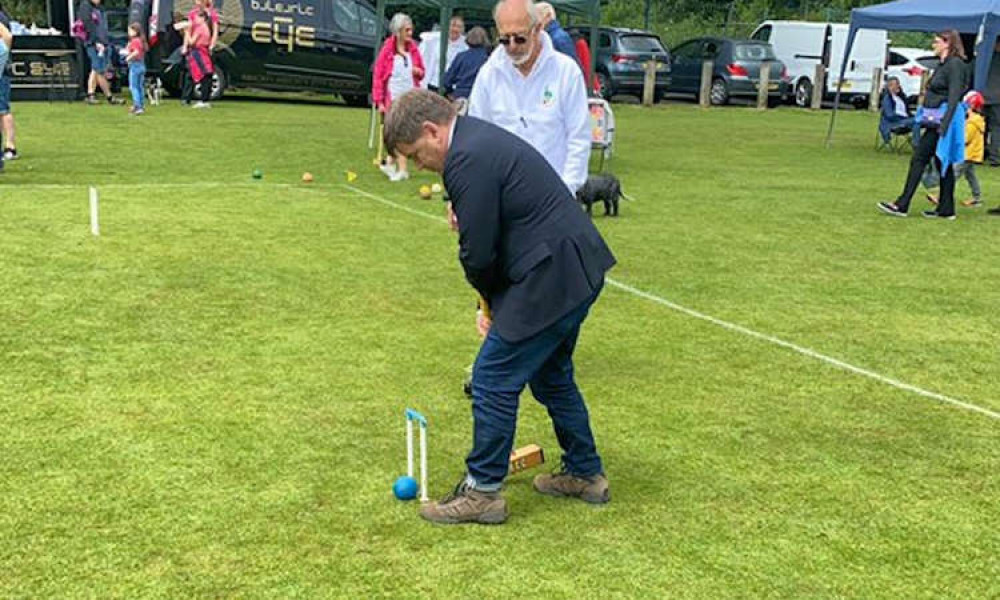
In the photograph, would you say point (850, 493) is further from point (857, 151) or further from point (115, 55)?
point (115, 55)

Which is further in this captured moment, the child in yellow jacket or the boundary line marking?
the child in yellow jacket

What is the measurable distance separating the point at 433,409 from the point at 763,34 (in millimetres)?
29680

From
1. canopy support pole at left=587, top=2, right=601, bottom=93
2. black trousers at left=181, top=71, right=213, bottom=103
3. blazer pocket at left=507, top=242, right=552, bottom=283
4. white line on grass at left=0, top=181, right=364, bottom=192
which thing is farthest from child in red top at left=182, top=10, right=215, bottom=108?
blazer pocket at left=507, top=242, right=552, bottom=283

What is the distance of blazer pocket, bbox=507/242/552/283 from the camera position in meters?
3.82

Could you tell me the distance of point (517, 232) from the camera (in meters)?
3.85

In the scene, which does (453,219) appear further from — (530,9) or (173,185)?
(173,185)

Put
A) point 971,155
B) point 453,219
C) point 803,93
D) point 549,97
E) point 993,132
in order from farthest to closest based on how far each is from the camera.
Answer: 1. point 803,93
2. point 993,132
3. point 971,155
4. point 549,97
5. point 453,219

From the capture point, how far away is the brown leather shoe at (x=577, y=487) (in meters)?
4.36

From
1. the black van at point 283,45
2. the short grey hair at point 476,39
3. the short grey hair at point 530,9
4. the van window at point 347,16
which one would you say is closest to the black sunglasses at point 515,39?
the short grey hair at point 530,9

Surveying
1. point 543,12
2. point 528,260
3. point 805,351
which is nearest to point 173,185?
point 543,12

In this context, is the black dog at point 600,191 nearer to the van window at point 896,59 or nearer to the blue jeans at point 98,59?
the blue jeans at point 98,59

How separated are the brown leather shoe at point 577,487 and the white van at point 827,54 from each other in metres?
28.2

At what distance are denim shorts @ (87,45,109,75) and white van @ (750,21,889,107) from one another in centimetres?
1877

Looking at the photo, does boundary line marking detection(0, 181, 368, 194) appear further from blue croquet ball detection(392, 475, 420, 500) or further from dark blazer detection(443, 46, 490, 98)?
blue croquet ball detection(392, 475, 420, 500)
